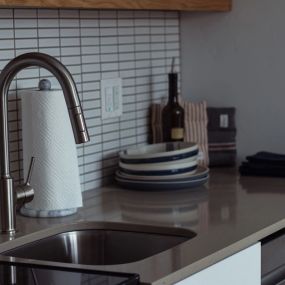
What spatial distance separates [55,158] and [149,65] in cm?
77

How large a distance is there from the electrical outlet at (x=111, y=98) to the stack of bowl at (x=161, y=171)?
5.8 inches

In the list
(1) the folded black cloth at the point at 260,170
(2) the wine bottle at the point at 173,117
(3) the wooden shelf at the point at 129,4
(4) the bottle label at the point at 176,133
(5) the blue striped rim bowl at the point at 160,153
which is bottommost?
(1) the folded black cloth at the point at 260,170

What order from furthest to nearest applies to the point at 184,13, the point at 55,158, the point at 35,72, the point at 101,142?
the point at 184,13, the point at 101,142, the point at 35,72, the point at 55,158

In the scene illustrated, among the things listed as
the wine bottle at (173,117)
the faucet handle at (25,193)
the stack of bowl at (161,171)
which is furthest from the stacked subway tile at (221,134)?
the faucet handle at (25,193)

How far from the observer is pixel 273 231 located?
2.06m

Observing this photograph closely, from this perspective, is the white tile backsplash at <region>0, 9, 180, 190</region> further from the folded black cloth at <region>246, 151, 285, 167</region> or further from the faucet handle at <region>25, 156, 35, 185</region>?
the folded black cloth at <region>246, 151, 285, 167</region>

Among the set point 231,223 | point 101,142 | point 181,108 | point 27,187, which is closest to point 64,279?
point 27,187

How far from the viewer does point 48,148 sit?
2150 mm

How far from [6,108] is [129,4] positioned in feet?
1.70

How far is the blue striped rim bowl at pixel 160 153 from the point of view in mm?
2477

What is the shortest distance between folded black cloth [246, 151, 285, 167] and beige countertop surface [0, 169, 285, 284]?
0.18 feet

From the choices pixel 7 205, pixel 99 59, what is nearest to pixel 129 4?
pixel 99 59

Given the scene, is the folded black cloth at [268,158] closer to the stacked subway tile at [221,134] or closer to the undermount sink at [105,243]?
the stacked subway tile at [221,134]

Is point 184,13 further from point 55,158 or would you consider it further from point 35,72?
point 55,158
